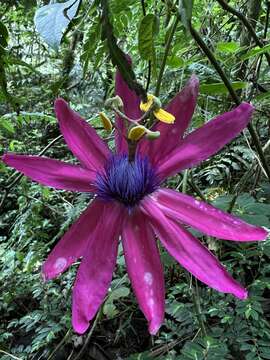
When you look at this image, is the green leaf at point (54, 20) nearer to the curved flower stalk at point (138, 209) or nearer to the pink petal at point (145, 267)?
the curved flower stalk at point (138, 209)

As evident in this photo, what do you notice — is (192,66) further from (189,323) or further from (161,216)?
(161,216)

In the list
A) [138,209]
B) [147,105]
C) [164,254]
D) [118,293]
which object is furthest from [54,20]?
[118,293]

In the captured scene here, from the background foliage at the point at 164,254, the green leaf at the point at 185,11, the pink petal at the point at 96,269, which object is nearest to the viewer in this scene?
the green leaf at the point at 185,11

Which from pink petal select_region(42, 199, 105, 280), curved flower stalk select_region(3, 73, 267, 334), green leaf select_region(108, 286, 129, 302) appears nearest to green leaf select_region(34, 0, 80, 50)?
curved flower stalk select_region(3, 73, 267, 334)

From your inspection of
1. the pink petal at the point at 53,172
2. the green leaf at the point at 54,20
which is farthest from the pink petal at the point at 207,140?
the green leaf at the point at 54,20

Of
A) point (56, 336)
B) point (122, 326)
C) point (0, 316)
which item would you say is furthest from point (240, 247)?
point (0, 316)

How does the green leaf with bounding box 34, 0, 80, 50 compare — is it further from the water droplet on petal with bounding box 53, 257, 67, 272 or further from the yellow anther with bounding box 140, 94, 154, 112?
the water droplet on petal with bounding box 53, 257, 67, 272

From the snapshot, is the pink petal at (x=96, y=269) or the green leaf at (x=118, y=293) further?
the green leaf at (x=118, y=293)
